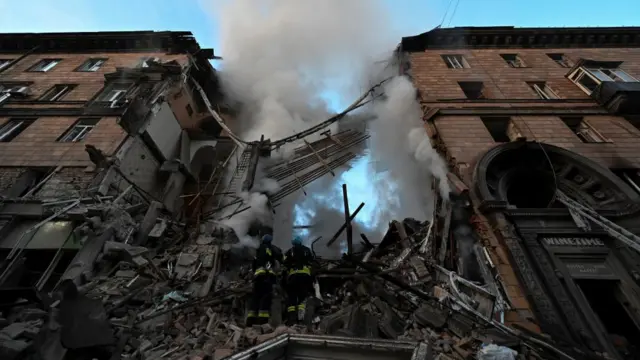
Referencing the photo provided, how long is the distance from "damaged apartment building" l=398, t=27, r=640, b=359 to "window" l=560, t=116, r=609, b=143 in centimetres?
5

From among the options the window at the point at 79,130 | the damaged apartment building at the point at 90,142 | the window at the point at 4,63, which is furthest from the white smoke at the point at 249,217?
the window at the point at 4,63

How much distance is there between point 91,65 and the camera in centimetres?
1711

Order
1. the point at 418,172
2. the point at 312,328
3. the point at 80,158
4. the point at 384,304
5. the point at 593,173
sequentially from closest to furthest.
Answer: the point at 312,328 < the point at 384,304 < the point at 593,173 < the point at 80,158 < the point at 418,172

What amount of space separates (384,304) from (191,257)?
5178 millimetres

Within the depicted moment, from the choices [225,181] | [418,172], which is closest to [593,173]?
[418,172]

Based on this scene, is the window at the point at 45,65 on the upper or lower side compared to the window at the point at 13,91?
upper

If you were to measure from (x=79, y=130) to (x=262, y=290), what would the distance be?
11582 millimetres

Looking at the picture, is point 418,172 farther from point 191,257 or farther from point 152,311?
point 152,311

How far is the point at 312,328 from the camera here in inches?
227

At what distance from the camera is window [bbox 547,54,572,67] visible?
15.3m

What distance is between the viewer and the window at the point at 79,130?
1208 centimetres

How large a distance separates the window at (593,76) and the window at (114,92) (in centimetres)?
2072

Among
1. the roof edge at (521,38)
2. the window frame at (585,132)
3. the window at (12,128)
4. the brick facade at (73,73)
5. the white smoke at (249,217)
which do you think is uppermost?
the roof edge at (521,38)

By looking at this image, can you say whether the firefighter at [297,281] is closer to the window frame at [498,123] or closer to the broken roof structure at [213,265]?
the broken roof structure at [213,265]
